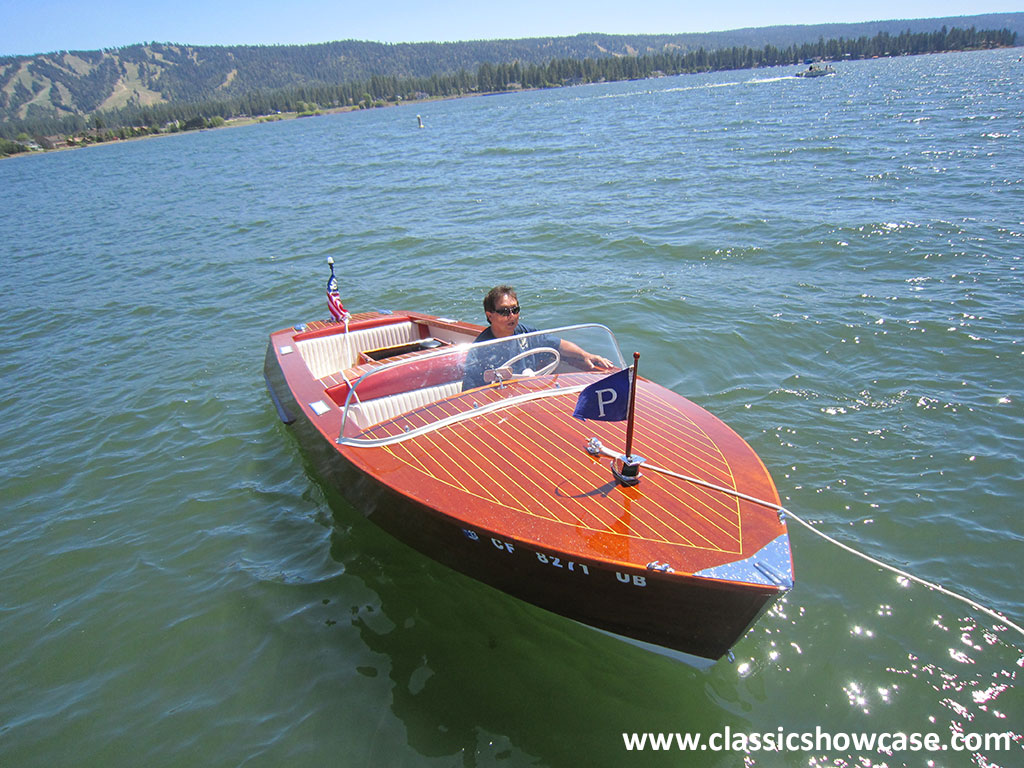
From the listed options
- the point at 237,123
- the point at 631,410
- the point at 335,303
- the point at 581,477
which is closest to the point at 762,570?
the point at 631,410

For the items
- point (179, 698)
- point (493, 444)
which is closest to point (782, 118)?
point (493, 444)

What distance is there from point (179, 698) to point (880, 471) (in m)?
6.61

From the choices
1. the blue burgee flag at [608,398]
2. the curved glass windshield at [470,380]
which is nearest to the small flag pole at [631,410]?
the blue burgee flag at [608,398]

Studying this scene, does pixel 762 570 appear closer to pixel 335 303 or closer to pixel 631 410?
pixel 631 410

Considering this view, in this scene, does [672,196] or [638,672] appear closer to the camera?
[638,672]

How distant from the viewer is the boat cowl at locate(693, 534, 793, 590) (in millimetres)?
3250

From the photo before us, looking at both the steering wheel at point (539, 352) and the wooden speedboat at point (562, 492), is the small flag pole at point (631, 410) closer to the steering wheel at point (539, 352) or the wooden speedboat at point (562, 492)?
the wooden speedboat at point (562, 492)

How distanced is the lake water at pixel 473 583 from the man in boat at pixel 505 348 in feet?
6.11

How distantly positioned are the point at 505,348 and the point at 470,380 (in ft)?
1.52

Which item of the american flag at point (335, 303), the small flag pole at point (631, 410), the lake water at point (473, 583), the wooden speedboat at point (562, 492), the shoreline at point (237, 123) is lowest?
the lake water at point (473, 583)

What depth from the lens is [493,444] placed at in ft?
15.4

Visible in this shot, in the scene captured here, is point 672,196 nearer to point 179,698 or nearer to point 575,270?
point 575,270

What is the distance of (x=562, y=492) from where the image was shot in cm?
410

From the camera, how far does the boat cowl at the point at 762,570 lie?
325 cm
